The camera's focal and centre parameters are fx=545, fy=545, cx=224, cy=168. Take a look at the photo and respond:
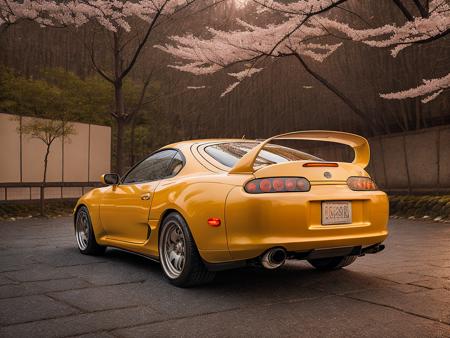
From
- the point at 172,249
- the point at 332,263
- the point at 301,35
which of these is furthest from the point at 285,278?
the point at 301,35

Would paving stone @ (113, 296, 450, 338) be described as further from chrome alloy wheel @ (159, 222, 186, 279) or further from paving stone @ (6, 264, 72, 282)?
paving stone @ (6, 264, 72, 282)

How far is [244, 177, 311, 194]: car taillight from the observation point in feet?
13.8

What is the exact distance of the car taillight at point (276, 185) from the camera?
4.20 m

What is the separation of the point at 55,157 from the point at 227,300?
1527 centimetres

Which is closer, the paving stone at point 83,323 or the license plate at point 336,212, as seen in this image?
the paving stone at point 83,323

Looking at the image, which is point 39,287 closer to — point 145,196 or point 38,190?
point 145,196

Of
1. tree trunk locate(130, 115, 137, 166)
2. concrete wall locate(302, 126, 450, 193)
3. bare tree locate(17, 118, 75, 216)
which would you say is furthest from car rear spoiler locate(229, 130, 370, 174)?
tree trunk locate(130, 115, 137, 166)

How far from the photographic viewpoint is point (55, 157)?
60.1 feet

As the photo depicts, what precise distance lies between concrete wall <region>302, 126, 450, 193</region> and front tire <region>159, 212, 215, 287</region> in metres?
12.1

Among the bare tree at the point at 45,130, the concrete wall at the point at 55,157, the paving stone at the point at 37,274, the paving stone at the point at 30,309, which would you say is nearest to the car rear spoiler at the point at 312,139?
the paving stone at the point at 30,309

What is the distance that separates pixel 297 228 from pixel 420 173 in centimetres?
1316

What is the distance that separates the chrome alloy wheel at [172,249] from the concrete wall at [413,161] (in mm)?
12050

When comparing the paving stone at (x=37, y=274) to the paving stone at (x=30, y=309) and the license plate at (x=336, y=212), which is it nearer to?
the paving stone at (x=30, y=309)

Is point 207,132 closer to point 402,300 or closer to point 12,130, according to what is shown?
point 12,130
